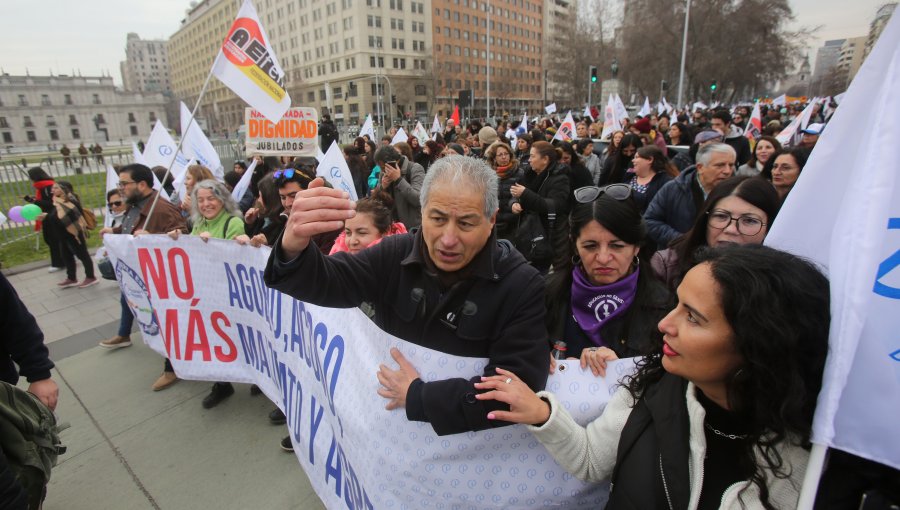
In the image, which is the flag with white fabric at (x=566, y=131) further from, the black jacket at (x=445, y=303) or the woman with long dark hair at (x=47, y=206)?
the woman with long dark hair at (x=47, y=206)

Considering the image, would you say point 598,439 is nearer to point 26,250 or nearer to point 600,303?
point 600,303

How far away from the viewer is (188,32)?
10600cm

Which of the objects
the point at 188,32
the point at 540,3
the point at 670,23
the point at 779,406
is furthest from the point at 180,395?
the point at 188,32

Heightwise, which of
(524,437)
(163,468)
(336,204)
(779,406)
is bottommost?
(163,468)

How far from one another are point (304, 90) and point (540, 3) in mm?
53365

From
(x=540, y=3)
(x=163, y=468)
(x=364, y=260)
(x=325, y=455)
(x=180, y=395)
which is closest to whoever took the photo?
(x=364, y=260)

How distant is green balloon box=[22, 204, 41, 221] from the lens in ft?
24.6

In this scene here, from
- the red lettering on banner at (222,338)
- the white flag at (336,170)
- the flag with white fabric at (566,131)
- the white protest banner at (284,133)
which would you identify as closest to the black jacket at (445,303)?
the red lettering on banner at (222,338)

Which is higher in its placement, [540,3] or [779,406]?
[540,3]

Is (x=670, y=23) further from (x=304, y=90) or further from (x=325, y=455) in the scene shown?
(x=304, y=90)

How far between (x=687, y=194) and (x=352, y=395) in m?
3.33

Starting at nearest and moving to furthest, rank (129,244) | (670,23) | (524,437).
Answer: (524,437), (129,244), (670,23)

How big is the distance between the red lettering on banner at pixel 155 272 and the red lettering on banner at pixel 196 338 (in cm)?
28

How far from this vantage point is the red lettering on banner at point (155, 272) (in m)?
3.46
